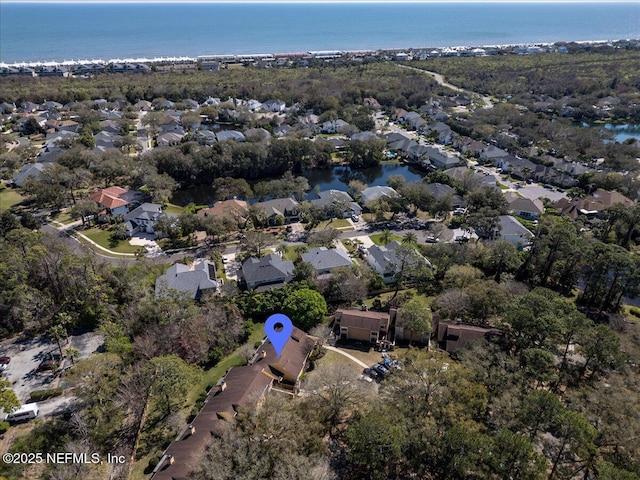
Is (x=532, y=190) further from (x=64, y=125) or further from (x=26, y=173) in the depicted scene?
(x=64, y=125)

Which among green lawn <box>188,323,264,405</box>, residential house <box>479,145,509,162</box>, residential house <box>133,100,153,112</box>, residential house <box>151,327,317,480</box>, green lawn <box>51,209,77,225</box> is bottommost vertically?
green lawn <box>188,323,264,405</box>

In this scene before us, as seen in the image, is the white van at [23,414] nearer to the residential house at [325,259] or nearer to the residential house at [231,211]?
the residential house at [325,259]

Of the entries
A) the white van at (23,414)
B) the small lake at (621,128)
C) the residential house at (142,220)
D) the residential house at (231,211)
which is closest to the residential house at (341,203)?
the residential house at (231,211)

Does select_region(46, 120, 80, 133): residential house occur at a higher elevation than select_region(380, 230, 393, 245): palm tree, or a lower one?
higher

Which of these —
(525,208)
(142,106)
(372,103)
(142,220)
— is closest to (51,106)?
(142,106)

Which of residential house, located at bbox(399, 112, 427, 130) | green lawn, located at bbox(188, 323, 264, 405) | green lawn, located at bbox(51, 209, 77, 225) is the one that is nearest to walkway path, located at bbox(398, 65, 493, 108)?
residential house, located at bbox(399, 112, 427, 130)

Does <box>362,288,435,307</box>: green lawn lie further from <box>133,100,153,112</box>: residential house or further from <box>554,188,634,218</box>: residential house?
<box>133,100,153,112</box>: residential house
